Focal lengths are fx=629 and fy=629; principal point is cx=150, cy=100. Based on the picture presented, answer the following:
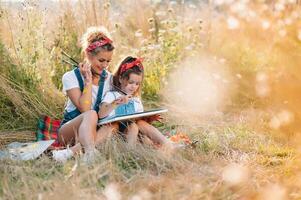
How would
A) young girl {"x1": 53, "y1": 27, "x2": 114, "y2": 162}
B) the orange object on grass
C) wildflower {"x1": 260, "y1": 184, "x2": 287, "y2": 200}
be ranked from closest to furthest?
wildflower {"x1": 260, "y1": 184, "x2": 287, "y2": 200} → young girl {"x1": 53, "y1": 27, "x2": 114, "y2": 162} → the orange object on grass

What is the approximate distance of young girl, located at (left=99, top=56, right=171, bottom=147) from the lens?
4.04 meters

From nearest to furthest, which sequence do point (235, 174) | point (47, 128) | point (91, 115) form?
point (235, 174) < point (91, 115) < point (47, 128)

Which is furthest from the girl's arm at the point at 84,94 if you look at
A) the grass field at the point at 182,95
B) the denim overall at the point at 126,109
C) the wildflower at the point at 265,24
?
the wildflower at the point at 265,24

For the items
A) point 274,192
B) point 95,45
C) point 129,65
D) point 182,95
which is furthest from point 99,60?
point 182,95

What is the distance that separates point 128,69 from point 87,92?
13.6 inches

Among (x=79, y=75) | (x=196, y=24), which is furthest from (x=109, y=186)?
(x=196, y=24)

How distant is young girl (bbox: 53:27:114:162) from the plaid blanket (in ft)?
0.68

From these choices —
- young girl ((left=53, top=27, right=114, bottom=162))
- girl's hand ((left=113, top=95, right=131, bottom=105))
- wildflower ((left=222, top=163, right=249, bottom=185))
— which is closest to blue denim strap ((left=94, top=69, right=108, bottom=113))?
young girl ((left=53, top=27, right=114, bottom=162))

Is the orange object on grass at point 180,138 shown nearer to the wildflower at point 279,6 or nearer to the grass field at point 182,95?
the grass field at point 182,95

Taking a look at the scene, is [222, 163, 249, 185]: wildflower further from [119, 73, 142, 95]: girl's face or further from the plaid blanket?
the plaid blanket

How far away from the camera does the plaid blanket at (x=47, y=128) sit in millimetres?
4383

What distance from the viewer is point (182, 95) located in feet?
18.9

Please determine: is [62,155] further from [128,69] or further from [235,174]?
[235,174]

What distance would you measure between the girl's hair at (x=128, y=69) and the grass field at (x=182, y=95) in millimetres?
514
